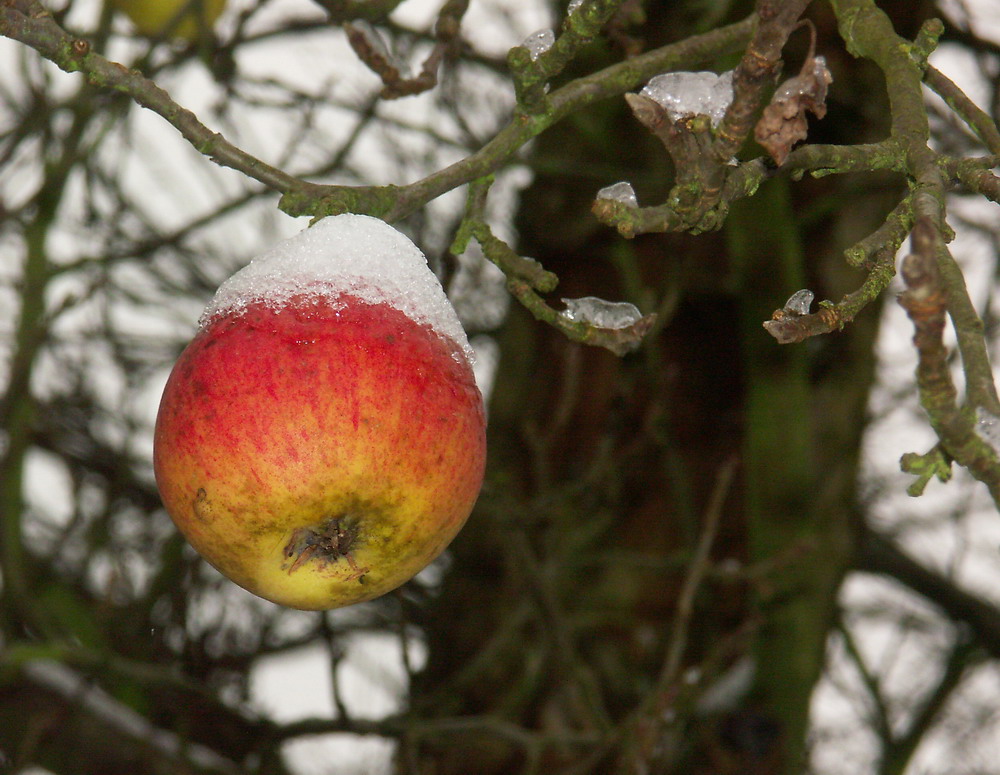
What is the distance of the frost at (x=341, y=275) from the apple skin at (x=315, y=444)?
19 mm

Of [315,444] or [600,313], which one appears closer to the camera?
[315,444]

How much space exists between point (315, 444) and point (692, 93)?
692 millimetres

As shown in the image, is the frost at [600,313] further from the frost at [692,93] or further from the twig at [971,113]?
the twig at [971,113]

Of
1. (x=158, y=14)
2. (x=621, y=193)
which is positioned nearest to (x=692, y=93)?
(x=621, y=193)

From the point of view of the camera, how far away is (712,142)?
3.90 feet

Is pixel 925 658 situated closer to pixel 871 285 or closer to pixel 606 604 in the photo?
pixel 606 604

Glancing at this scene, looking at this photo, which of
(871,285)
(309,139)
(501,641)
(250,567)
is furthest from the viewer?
(309,139)

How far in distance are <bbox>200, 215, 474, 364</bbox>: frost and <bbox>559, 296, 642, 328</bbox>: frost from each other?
0.19 m

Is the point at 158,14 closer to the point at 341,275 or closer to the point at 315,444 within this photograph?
A: the point at 341,275

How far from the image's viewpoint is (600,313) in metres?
1.55

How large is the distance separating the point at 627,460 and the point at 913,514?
6.66 feet

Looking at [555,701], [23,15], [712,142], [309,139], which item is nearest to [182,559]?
[555,701]

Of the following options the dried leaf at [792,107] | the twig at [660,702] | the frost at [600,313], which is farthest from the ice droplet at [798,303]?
the twig at [660,702]

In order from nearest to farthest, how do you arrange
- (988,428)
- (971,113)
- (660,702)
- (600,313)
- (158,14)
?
(988,428)
(971,113)
(600,313)
(660,702)
(158,14)
